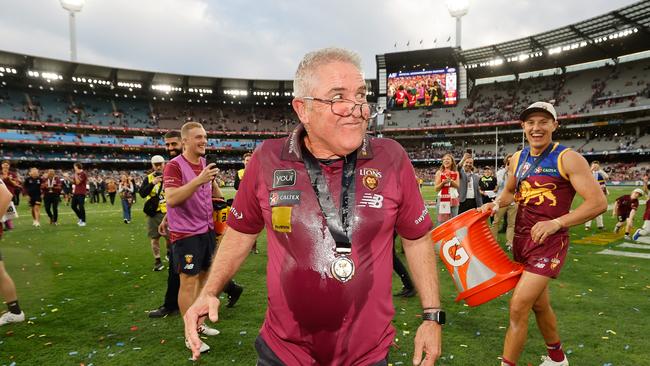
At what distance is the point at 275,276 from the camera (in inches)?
64.4

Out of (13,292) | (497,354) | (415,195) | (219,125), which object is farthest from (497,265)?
(219,125)

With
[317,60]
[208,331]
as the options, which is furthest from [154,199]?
[317,60]

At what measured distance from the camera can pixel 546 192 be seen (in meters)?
3.04

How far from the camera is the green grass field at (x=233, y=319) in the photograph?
3.71 m

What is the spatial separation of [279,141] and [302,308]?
0.81 meters

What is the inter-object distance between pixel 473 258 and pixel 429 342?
4.68 feet

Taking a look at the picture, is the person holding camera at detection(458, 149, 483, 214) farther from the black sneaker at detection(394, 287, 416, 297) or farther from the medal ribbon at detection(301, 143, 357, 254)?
the medal ribbon at detection(301, 143, 357, 254)

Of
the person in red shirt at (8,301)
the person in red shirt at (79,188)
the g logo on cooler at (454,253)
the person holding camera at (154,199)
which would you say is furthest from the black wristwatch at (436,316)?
the person in red shirt at (79,188)

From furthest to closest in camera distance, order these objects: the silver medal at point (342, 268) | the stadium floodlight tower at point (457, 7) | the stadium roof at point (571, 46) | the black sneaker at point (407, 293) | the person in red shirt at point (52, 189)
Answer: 1. the stadium floodlight tower at point (457, 7)
2. the stadium roof at point (571, 46)
3. the person in red shirt at point (52, 189)
4. the black sneaker at point (407, 293)
5. the silver medal at point (342, 268)

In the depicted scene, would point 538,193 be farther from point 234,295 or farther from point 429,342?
point 234,295

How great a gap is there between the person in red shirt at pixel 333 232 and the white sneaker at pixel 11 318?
15.8ft

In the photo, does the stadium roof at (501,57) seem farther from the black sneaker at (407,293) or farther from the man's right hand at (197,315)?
the man's right hand at (197,315)

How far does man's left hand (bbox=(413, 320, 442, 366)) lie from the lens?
1.59 metres

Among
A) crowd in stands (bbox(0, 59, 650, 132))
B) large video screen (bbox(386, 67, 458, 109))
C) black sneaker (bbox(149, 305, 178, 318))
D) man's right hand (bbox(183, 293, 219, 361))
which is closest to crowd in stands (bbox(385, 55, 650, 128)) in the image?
crowd in stands (bbox(0, 59, 650, 132))
